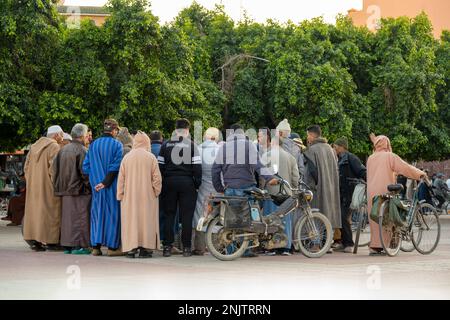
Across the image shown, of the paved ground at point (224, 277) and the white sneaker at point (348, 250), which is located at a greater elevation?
the paved ground at point (224, 277)

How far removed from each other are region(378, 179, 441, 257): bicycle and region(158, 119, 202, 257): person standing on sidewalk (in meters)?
2.91

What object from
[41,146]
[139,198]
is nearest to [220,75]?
[41,146]

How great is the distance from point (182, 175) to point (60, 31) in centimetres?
1975

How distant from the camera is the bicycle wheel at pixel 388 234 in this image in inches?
667

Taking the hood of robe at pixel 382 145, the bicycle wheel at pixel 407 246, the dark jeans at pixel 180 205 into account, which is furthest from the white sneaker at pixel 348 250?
the dark jeans at pixel 180 205

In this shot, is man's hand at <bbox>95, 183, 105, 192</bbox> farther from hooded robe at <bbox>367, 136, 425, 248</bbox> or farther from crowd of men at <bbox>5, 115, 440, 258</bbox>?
hooded robe at <bbox>367, 136, 425, 248</bbox>

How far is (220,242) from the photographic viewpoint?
16.2 metres

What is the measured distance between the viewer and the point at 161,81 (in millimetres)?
37188

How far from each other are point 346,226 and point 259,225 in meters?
2.77

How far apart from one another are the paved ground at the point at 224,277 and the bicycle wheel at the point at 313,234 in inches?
7.0

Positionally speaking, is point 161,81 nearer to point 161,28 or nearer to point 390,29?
point 161,28

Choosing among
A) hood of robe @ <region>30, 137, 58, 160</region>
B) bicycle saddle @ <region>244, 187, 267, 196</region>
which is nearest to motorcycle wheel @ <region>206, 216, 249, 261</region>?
bicycle saddle @ <region>244, 187, 267, 196</region>

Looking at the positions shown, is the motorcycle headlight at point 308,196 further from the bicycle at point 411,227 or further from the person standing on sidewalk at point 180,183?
the person standing on sidewalk at point 180,183
